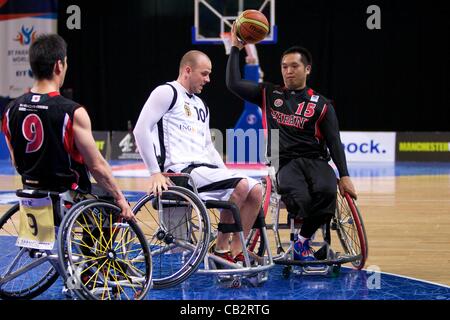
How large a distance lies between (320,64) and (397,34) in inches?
51.8

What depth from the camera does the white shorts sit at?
13.8ft

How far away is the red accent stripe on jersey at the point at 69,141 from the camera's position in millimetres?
3410

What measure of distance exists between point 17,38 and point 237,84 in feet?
28.6

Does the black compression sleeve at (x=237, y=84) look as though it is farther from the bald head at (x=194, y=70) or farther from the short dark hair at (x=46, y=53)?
the short dark hair at (x=46, y=53)

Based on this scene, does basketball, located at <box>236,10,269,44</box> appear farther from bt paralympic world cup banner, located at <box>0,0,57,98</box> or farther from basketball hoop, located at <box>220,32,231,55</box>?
bt paralympic world cup banner, located at <box>0,0,57,98</box>

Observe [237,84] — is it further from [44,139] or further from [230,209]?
[44,139]

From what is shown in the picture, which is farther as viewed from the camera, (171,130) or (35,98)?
(171,130)

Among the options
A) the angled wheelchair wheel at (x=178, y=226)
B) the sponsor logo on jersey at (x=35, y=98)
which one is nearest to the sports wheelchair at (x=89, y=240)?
the angled wheelchair wheel at (x=178, y=226)

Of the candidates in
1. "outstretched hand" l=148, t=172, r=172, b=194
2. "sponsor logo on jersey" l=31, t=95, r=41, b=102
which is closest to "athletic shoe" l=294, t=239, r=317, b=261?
"outstretched hand" l=148, t=172, r=172, b=194

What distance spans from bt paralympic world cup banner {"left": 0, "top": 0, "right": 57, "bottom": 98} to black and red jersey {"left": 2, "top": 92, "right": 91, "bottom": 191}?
9371mm

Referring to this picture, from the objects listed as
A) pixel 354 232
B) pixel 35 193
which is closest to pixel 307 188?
pixel 354 232

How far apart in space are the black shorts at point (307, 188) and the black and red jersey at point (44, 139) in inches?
56.9

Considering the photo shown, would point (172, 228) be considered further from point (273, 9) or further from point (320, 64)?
point (320, 64)

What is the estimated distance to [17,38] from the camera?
41.3ft
